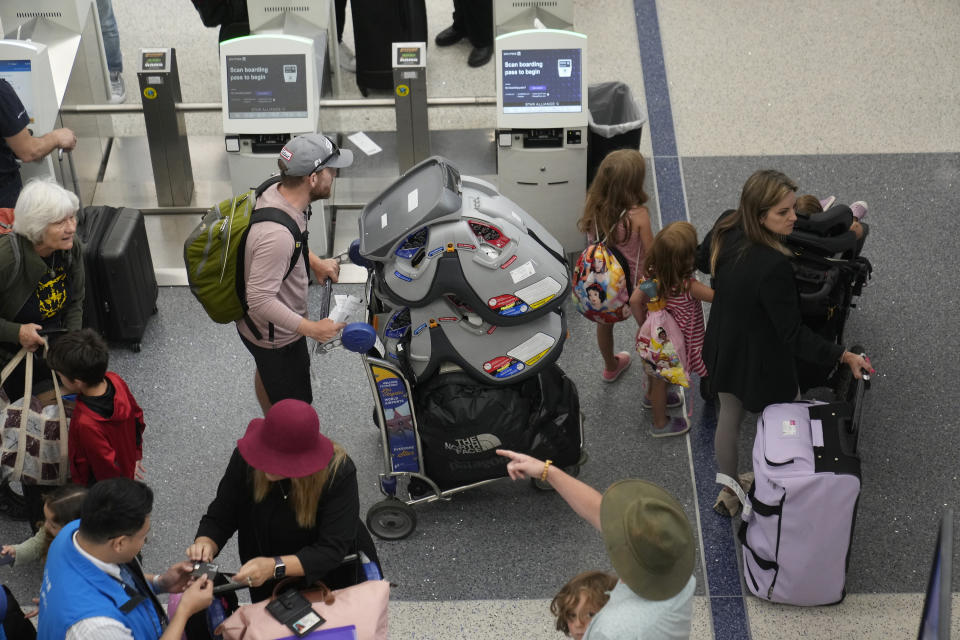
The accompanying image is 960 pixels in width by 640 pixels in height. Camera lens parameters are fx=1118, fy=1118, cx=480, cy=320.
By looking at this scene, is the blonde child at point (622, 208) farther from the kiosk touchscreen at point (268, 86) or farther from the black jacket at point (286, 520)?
the black jacket at point (286, 520)

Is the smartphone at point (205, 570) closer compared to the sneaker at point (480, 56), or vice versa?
the smartphone at point (205, 570)

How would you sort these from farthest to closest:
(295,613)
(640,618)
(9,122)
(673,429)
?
(9,122) < (673,429) < (295,613) < (640,618)

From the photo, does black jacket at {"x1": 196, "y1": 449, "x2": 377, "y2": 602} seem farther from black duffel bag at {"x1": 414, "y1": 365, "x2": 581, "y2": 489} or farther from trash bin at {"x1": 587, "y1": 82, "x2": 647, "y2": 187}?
trash bin at {"x1": 587, "y1": 82, "x2": 647, "y2": 187}

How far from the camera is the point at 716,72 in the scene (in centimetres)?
770

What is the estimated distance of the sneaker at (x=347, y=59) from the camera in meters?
7.95

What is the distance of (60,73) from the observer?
624 centimetres

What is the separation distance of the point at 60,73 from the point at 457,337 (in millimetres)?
3283

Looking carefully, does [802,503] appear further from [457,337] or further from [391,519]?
[391,519]

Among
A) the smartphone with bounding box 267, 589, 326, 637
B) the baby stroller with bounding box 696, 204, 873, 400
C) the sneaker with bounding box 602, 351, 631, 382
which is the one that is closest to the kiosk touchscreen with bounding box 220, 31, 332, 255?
the sneaker with bounding box 602, 351, 631, 382

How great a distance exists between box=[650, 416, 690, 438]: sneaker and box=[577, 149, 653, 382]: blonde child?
2.19ft

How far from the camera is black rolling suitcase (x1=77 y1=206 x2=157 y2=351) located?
5324 mm

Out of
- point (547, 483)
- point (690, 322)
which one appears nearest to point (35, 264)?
point (547, 483)

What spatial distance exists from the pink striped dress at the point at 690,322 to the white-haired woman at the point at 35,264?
96.6 inches

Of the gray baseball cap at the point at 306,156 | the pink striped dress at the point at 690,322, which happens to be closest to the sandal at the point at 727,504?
the pink striped dress at the point at 690,322
